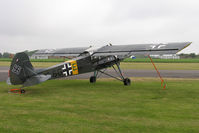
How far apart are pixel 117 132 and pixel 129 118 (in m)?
1.26

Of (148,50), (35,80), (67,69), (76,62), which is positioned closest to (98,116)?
(35,80)

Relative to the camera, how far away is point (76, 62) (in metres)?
12.7

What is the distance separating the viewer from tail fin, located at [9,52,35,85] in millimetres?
9570

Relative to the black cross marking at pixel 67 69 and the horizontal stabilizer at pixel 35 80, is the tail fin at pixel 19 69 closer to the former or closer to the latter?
the horizontal stabilizer at pixel 35 80

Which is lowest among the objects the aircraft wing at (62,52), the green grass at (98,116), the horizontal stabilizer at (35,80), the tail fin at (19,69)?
the green grass at (98,116)

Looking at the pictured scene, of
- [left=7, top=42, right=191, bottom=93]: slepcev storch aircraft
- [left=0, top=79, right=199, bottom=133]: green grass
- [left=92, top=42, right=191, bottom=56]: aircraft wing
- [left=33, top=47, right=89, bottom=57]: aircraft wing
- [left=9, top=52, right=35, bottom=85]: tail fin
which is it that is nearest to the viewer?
[left=0, top=79, right=199, bottom=133]: green grass

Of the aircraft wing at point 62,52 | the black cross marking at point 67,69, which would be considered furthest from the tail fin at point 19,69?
the aircraft wing at point 62,52

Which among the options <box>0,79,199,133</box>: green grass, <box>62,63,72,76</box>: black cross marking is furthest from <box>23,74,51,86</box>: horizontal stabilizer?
<box>62,63,72,76</box>: black cross marking

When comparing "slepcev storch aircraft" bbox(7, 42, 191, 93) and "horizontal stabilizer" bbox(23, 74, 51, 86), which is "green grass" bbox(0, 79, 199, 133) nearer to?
"horizontal stabilizer" bbox(23, 74, 51, 86)

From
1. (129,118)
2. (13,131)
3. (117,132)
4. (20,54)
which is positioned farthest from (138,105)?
(20,54)

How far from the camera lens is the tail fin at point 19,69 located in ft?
31.4

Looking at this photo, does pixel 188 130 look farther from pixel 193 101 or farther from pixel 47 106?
pixel 47 106

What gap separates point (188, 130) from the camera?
16.4 feet

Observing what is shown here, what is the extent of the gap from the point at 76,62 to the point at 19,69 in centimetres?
384
